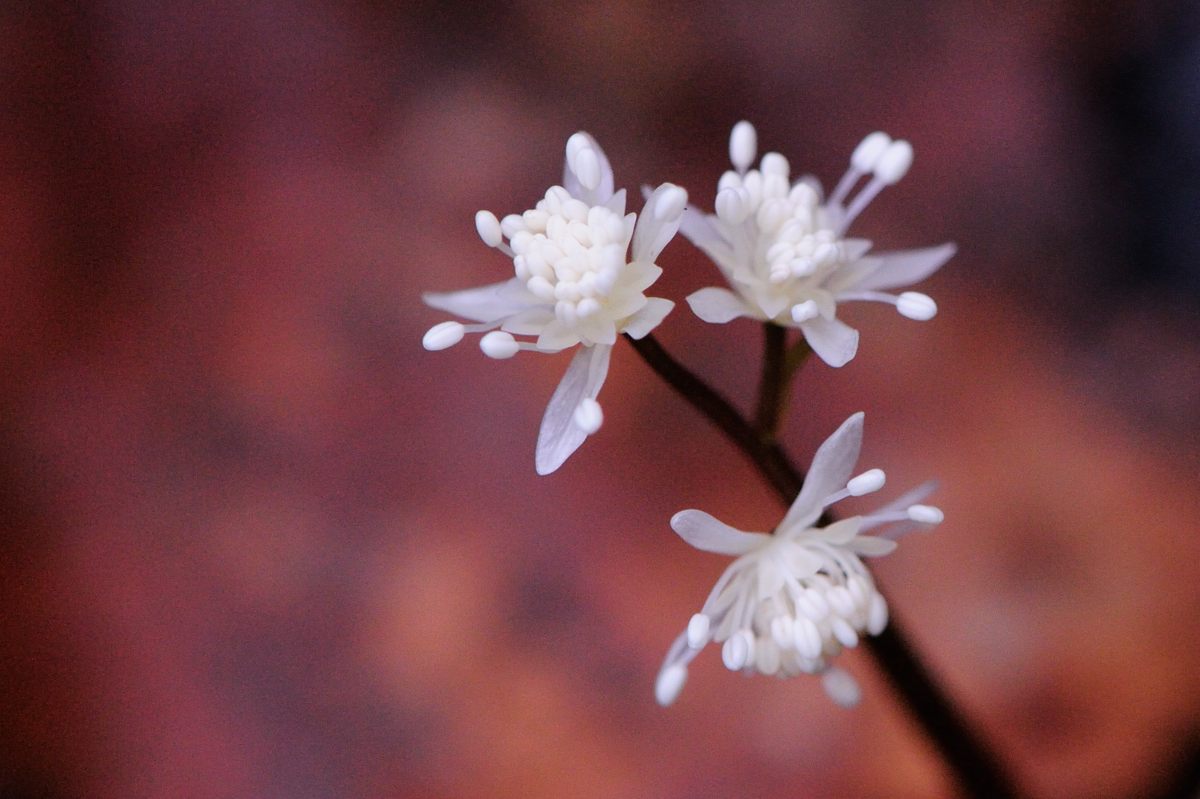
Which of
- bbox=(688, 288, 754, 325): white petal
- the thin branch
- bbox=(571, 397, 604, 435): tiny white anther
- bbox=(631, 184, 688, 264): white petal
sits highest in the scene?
bbox=(631, 184, 688, 264): white petal

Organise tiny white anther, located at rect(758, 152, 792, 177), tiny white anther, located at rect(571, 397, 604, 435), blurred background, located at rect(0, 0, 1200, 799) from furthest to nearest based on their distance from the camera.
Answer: blurred background, located at rect(0, 0, 1200, 799) → tiny white anther, located at rect(758, 152, 792, 177) → tiny white anther, located at rect(571, 397, 604, 435)

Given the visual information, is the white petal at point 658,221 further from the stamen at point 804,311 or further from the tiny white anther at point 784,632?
the tiny white anther at point 784,632

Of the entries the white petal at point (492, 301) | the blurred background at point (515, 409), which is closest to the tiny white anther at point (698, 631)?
the white petal at point (492, 301)

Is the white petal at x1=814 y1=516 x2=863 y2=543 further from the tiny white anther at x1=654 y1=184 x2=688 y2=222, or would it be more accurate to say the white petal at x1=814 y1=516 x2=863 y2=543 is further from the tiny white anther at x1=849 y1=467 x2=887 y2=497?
the tiny white anther at x1=654 y1=184 x2=688 y2=222

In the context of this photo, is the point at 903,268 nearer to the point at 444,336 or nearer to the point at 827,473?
the point at 827,473

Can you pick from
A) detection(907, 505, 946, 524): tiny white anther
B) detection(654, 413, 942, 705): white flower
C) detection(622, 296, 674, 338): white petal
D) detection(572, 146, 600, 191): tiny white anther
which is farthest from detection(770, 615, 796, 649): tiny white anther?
detection(572, 146, 600, 191): tiny white anther

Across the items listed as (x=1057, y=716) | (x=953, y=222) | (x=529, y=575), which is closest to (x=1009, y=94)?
(x=953, y=222)

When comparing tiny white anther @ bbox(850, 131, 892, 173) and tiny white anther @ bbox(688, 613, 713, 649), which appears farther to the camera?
tiny white anther @ bbox(850, 131, 892, 173)
